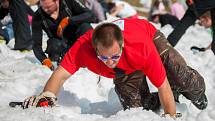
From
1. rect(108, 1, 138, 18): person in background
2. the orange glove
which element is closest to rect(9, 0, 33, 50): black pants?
the orange glove

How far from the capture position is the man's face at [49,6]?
476 centimetres

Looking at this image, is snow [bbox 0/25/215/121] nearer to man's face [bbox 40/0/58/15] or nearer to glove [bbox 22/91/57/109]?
glove [bbox 22/91/57/109]

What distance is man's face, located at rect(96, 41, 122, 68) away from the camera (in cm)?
312

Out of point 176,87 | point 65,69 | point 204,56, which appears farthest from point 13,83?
point 204,56

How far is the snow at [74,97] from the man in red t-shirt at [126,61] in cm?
17

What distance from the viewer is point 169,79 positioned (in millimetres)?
3957

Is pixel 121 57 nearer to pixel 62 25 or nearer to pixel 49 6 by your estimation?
pixel 49 6

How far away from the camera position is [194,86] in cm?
401

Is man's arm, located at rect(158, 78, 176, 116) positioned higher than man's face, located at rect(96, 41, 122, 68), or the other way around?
man's face, located at rect(96, 41, 122, 68)

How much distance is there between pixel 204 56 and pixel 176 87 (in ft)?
8.16

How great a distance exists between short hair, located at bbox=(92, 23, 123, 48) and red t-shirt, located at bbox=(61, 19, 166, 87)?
0.17 m

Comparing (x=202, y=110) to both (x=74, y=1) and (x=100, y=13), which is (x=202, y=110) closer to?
(x=74, y=1)

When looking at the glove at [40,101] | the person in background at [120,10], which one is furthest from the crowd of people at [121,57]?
the person in background at [120,10]

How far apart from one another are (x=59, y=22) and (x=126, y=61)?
1849 millimetres
